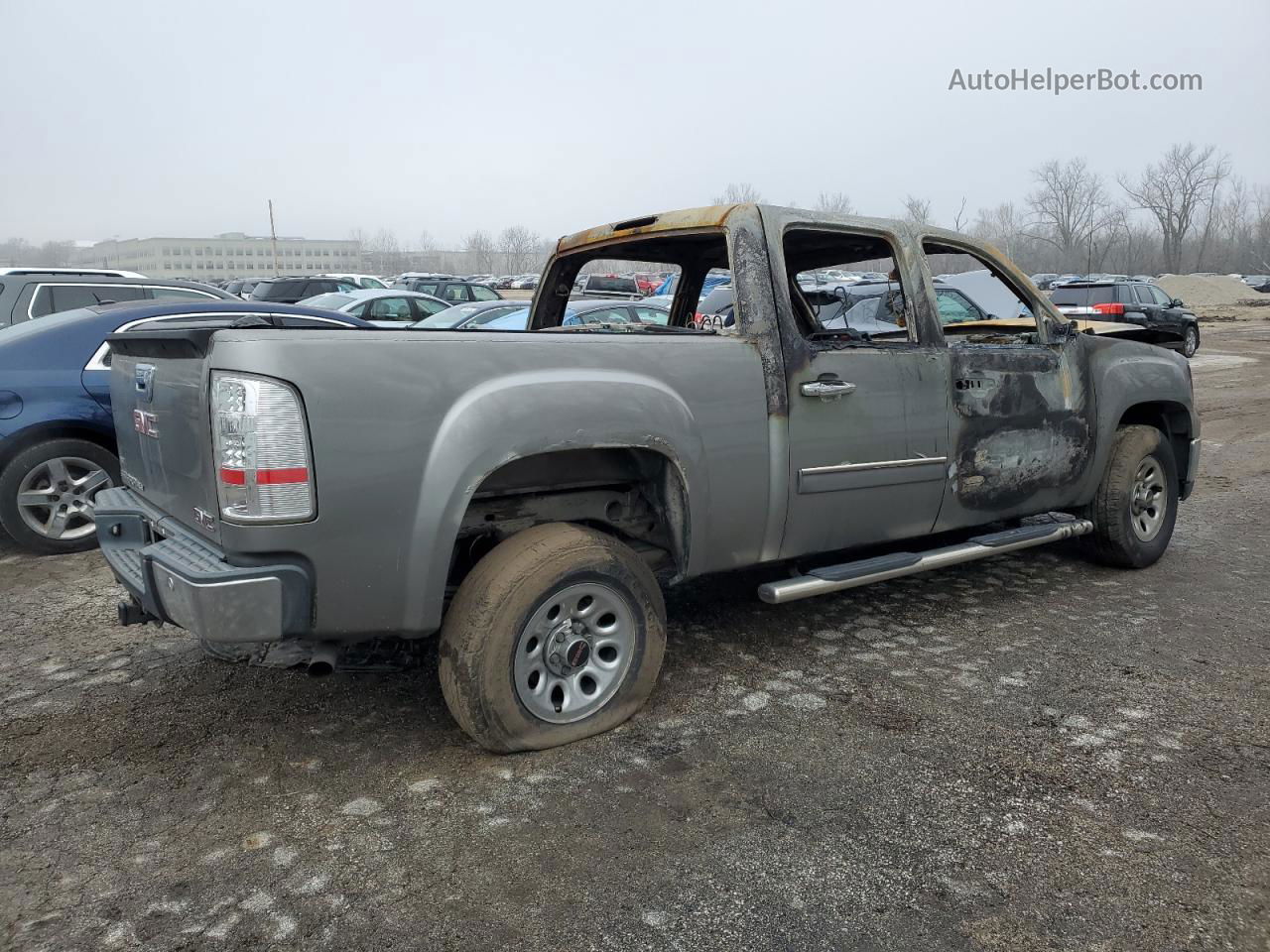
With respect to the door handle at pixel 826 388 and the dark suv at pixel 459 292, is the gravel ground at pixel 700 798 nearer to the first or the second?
the door handle at pixel 826 388

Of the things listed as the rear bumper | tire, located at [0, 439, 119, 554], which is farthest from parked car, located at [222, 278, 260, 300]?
the rear bumper

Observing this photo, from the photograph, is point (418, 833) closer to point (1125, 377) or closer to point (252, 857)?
point (252, 857)

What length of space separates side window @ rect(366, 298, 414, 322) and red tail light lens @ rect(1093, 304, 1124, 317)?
14.4 meters

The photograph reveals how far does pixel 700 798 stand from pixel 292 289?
69.1ft

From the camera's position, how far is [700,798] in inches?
117

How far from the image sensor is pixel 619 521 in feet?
12.2

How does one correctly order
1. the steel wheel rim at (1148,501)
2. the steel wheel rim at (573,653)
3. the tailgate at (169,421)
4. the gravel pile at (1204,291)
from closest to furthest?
the tailgate at (169,421)
the steel wheel rim at (573,653)
the steel wheel rim at (1148,501)
the gravel pile at (1204,291)

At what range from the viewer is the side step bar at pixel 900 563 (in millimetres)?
Result: 3764

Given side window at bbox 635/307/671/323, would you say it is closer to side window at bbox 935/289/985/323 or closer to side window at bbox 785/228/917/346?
side window at bbox 935/289/985/323

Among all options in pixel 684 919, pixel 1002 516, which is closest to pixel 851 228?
pixel 1002 516

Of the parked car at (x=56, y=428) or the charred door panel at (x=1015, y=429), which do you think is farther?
the parked car at (x=56, y=428)

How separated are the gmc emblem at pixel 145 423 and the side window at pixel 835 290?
2494mm

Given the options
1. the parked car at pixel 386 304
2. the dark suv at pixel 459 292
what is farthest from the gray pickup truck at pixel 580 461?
the dark suv at pixel 459 292

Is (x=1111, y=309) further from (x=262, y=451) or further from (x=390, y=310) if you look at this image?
(x=262, y=451)
